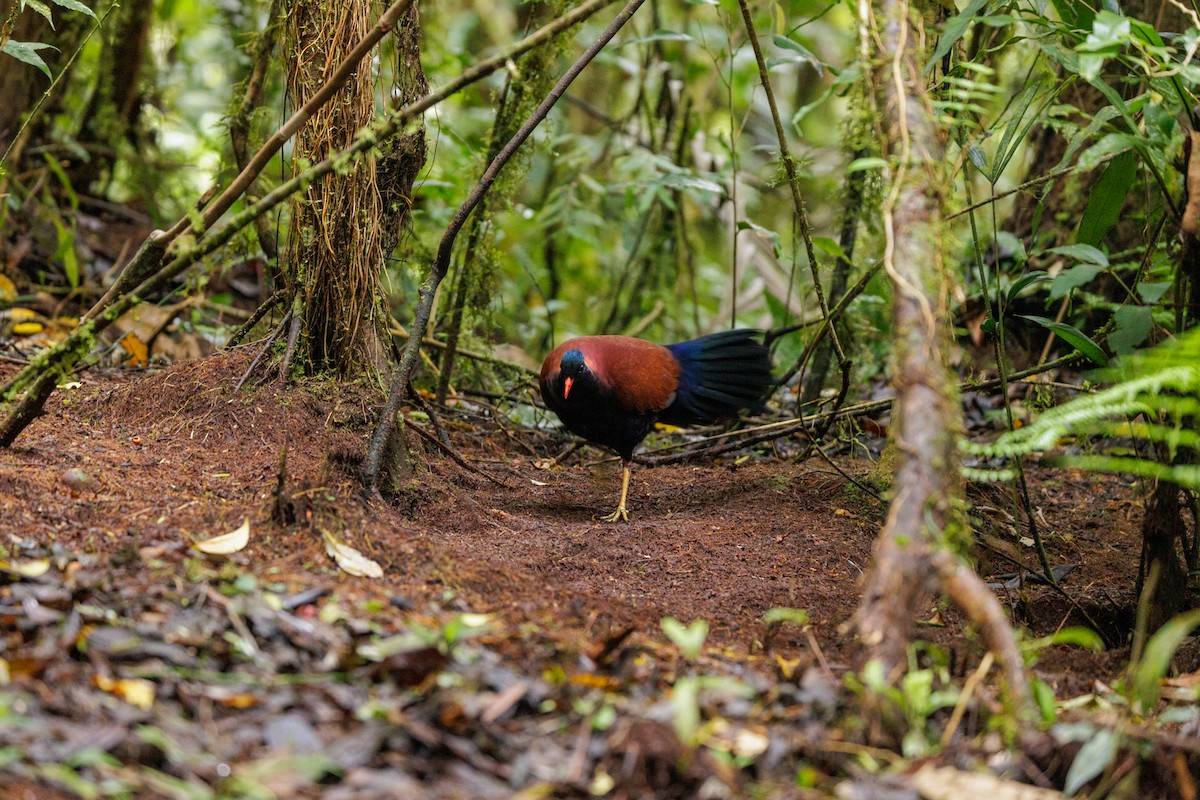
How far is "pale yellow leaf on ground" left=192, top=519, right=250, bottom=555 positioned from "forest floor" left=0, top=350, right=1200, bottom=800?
2 cm

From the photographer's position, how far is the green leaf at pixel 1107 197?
125 inches

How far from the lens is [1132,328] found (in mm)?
2906

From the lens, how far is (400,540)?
9.48ft

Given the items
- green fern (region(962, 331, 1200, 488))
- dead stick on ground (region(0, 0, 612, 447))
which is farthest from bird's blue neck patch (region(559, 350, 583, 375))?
green fern (region(962, 331, 1200, 488))

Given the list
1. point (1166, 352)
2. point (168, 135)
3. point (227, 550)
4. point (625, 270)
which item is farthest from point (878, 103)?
point (168, 135)

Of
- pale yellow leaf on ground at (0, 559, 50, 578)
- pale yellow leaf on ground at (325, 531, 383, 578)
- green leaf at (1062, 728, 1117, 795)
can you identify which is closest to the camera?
green leaf at (1062, 728, 1117, 795)

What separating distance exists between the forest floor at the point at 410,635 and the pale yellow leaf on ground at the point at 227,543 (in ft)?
0.07

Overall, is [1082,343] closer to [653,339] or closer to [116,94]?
[653,339]

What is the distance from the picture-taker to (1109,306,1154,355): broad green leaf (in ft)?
A: 9.46

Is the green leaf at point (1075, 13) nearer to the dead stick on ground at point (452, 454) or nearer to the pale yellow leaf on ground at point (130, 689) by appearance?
the dead stick on ground at point (452, 454)

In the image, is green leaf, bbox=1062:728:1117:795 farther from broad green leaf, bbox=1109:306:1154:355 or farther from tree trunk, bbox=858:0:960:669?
broad green leaf, bbox=1109:306:1154:355

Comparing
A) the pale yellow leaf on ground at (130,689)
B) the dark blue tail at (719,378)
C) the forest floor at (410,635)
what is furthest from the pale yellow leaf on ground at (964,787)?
the dark blue tail at (719,378)

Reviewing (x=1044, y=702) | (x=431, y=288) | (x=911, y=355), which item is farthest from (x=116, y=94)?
(x=1044, y=702)

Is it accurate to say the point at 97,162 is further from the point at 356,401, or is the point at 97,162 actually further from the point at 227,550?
the point at 227,550
